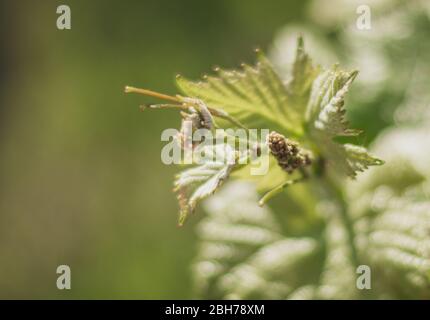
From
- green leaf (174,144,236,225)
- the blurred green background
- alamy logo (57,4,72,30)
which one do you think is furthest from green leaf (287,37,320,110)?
alamy logo (57,4,72,30)

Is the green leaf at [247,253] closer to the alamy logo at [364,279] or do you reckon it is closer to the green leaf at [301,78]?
the alamy logo at [364,279]

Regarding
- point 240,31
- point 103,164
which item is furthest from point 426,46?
point 103,164

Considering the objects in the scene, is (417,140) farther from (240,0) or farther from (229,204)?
(240,0)

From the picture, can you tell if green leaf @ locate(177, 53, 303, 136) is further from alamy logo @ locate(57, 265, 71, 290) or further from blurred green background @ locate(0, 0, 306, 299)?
alamy logo @ locate(57, 265, 71, 290)

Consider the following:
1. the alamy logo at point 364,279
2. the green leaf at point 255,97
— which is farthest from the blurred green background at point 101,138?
the green leaf at point 255,97

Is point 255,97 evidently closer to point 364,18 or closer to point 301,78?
point 301,78

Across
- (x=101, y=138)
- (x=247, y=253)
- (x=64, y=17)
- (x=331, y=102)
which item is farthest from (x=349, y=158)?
(x=64, y=17)
